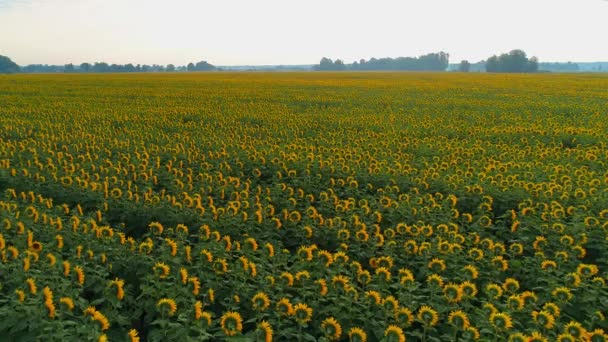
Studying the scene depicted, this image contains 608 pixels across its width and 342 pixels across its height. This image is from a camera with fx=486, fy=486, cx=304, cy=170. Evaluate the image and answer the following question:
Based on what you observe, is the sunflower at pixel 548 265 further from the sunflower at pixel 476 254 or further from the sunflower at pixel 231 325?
the sunflower at pixel 231 325

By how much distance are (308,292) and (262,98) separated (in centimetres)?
2383

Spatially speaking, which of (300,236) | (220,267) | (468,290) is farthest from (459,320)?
(300,236)

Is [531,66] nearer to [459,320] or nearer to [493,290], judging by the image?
[493,290]

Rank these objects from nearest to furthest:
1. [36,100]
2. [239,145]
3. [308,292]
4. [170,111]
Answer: [308,292] < [239,145] < [170,111] < [36,100]

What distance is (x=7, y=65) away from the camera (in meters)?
122

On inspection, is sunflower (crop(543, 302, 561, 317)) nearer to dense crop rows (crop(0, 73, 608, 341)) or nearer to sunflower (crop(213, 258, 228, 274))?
dense crop rows (crop(0, 73, 608, 341))

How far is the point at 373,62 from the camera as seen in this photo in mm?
164375

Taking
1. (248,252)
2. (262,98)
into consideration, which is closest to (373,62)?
(262,98)

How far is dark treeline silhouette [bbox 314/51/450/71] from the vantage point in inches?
6173

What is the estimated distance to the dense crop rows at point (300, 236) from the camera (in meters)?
3.88

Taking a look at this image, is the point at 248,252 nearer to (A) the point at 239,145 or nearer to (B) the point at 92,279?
(B) the point at 92,279

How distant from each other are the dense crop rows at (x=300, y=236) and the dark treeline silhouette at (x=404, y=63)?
488 ft

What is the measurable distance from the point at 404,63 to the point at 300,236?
15881cm

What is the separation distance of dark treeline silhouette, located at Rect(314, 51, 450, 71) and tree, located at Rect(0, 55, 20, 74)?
87.5 metres
